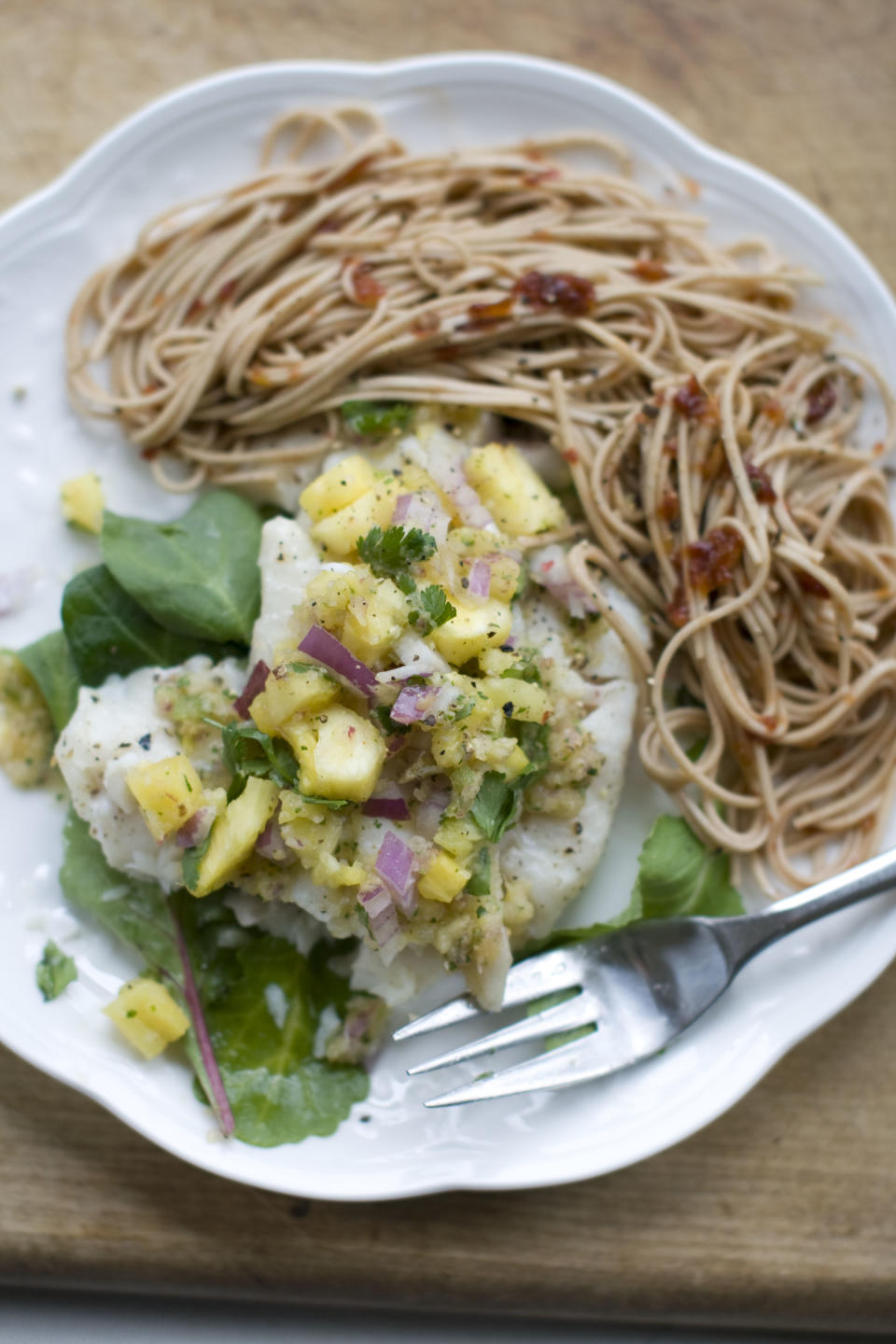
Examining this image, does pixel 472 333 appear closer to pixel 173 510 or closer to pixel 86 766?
pixel 173 510

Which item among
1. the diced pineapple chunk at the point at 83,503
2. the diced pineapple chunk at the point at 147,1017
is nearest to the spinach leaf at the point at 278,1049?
the diced pineapple chunk at the point at 147,1017

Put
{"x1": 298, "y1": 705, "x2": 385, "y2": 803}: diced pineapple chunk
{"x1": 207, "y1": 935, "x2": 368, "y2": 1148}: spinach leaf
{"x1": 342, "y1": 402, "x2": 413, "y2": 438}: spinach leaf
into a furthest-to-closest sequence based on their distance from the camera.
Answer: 1. {"x1": 342, "y1": 402, "x2": 413, "y2": 438}: spinach leaf
2. {"x1": 207, "y1": 935, "x2": 368, "y2": 1148}: spinach leaf
3. {"x1": 298, "y1": 705, "x2": 385, "y2": 803}: diced pineapple chunk

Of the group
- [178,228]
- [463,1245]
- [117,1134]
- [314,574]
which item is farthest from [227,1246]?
[178,228]

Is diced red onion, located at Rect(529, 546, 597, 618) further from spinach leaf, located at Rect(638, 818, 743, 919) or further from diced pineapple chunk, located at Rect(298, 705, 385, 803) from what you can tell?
diced pineapple chunk, located at Rect(298, 705, 385, 803)

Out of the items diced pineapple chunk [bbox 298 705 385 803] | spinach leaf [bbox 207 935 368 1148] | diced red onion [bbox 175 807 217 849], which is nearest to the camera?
diced pineapple chunk [bbox 298 705 385 803]

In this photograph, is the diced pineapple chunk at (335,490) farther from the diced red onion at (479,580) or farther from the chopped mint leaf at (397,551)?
the diced red onion at (479,580)

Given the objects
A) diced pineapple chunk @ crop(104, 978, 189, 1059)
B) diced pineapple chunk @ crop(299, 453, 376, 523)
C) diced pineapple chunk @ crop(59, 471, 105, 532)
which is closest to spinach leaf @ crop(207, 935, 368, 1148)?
diced pineapple chunk @ crop(104, 978, 189, 1059)
